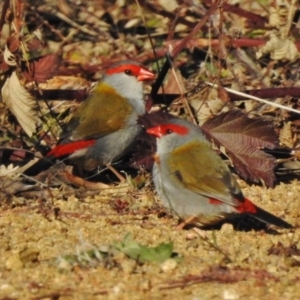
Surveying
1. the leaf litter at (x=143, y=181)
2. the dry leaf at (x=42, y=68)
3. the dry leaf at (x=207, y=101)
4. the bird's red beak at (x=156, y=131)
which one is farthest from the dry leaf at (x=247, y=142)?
the dry leaf at (x=42, y=68)

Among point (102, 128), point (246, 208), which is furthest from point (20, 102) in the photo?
point (246, 208)

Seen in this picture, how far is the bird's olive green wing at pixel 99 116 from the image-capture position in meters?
6.35

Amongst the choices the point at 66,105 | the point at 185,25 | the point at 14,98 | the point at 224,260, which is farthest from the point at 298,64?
the point at 224,260

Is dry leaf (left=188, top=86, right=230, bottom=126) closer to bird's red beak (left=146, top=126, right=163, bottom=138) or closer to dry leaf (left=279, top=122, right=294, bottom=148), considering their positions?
dry leaf (left=279, top=122, right=294, bottom=148)

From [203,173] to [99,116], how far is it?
4.17 feet

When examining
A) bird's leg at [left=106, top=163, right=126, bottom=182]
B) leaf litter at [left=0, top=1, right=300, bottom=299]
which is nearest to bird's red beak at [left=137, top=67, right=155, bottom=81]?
leaf litter at [left=0, top=1, right=300, bottom=299]

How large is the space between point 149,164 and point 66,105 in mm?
1352

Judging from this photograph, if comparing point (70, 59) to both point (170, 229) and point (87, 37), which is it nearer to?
point (87, 37)

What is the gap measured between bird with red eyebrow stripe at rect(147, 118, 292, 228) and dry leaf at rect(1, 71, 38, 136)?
0.85 m

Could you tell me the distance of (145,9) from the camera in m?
8.62

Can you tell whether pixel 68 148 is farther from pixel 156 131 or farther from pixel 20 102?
pixel 156 131

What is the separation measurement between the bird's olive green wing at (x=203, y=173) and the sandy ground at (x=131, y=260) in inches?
9.0

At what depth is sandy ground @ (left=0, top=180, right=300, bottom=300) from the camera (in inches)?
176

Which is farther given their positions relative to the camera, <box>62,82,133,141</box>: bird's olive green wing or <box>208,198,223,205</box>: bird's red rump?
<box>62,82,133,141</box>: bird's olive green wing
